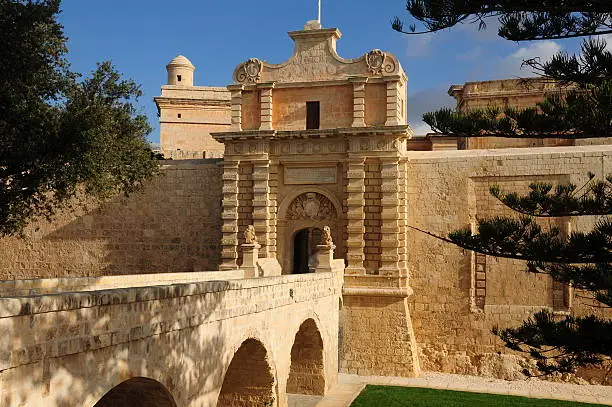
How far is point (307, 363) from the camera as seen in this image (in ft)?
49.3

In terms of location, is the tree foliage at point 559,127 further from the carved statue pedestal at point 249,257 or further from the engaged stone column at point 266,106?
the engaged stone column at point 266,106

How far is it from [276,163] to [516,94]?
805cm

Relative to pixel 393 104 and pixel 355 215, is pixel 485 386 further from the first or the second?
pixel 393 104

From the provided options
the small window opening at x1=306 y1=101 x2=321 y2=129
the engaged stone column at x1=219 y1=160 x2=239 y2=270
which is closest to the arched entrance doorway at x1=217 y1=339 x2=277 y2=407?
the engaged stone column at x1=219 y1=160 x2=239 y2=270

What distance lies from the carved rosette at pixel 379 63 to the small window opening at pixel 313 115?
66.1 inches

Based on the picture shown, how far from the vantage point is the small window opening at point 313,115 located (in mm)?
18312

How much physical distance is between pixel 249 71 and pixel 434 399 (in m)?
9.41

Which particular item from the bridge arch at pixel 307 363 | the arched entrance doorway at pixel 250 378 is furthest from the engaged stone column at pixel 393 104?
the arched entrance doorway at pixel 250 378

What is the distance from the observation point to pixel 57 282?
10547 millimetres

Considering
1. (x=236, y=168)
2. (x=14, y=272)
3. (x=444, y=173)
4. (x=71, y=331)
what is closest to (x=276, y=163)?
(x=236, y=168)

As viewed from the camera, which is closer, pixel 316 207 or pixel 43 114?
pixel 43 114

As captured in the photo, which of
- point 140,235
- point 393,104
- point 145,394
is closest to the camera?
point 145,394

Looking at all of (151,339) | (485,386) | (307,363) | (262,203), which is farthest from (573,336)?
(262,203)

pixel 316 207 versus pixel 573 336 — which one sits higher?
pixel 316 207
